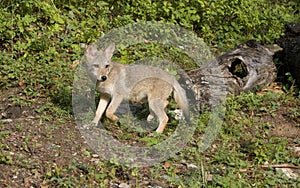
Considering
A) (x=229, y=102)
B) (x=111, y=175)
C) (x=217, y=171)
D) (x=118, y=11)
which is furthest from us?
(x=118, y=11)

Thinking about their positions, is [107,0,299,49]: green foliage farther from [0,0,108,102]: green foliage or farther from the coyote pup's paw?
the coyote pup's paw

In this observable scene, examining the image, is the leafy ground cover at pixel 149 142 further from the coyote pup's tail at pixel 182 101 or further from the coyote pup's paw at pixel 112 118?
the coyote pup's tail at pixel 182 101

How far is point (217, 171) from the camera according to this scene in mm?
6590

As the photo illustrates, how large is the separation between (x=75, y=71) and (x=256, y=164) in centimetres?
338

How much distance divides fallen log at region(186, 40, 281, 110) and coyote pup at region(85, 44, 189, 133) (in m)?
0.82

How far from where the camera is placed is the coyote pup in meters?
7.26

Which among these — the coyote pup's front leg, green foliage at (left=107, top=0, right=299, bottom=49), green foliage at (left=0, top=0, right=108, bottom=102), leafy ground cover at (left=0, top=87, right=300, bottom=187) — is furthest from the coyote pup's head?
A: green foliage at (left=107, top=0, right=299, bottom=49)

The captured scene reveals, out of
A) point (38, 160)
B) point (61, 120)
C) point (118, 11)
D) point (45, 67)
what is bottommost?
point (38, 160)

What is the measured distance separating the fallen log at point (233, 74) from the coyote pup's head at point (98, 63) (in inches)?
65.4

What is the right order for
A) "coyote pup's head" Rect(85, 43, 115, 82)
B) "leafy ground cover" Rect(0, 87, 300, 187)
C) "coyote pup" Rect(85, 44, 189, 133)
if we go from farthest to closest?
"coyote pup" Rect(85, 44, 189, 133) < "coyote pup's head" Rect(85, 43, 115, 82) < "leafy ground cover" Rect(0, 87, 300, 187)

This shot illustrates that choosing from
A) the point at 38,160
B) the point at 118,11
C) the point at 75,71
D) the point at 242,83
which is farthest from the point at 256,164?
the point at 118,11

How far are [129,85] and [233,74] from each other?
2176mm

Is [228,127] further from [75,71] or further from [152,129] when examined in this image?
[75,71]

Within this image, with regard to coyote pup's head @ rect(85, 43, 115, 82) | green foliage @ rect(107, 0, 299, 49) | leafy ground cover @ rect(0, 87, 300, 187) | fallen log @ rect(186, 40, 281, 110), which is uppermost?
green foliage @ rect(107, 0, 299, 49)
